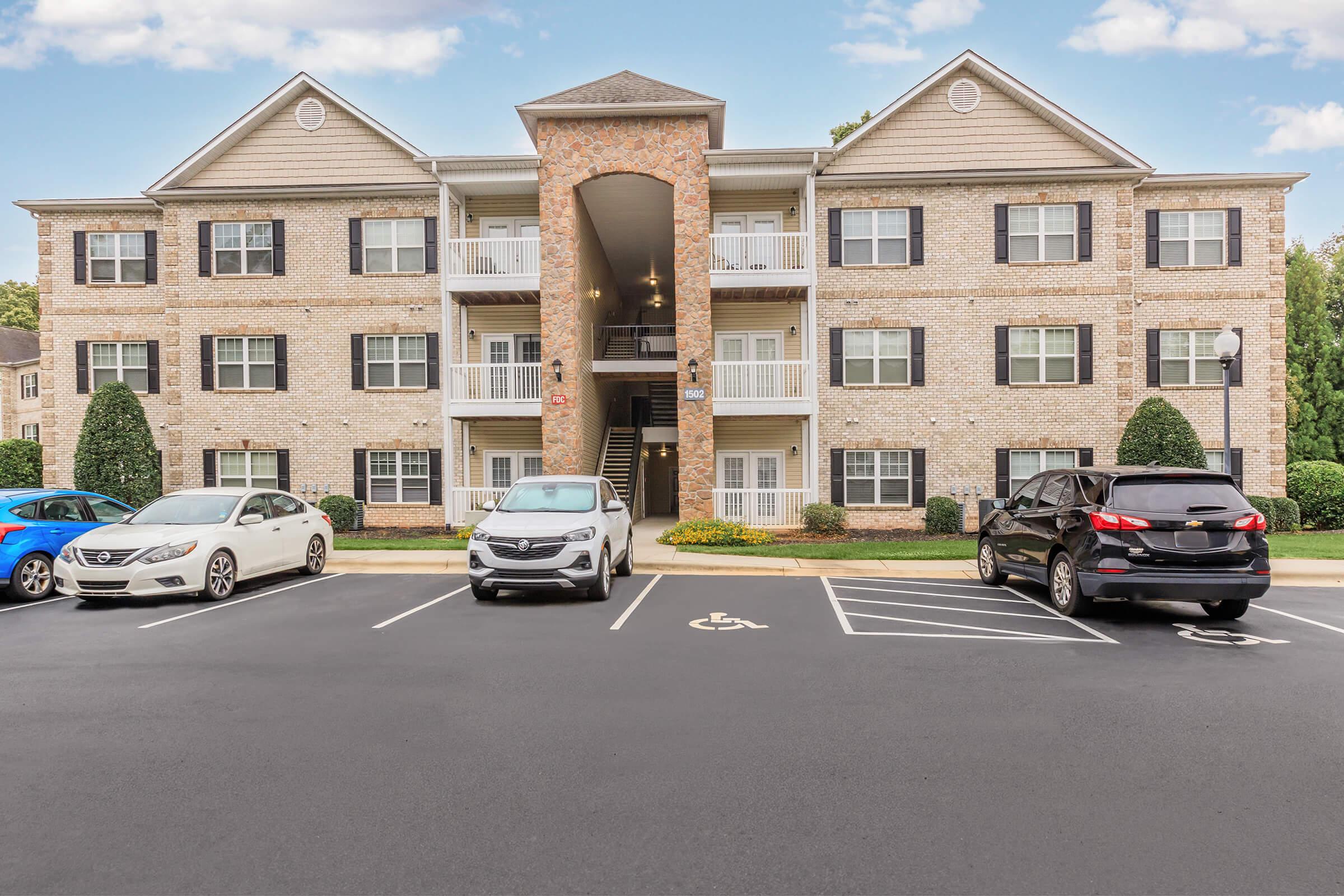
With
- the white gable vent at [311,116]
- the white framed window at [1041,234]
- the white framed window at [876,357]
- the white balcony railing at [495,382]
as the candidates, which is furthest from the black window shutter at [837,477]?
the white gable vent at [311,116]

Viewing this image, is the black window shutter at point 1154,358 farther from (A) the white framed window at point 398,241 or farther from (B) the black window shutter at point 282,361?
(B) the black window shutter at point 282,361

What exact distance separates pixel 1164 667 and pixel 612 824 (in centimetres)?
574

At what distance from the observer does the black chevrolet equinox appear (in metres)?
8.34

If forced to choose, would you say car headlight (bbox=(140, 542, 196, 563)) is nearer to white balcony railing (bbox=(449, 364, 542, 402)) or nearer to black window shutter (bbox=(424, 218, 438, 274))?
white balcony railing (bbox=(449, 364, 542, 402))

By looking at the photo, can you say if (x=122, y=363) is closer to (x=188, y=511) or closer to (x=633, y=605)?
(x=188, y=511)

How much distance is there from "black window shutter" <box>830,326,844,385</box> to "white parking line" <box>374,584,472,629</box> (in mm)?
11178

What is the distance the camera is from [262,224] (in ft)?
66.4

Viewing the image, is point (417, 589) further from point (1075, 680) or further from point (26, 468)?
point (26, 468)

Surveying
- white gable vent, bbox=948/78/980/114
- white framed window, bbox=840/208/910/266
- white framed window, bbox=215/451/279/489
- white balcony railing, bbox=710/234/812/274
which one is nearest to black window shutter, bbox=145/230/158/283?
white framed window, bbox=215/451/279/489

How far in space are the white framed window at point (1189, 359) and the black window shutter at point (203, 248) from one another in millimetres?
24898

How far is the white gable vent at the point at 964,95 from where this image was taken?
1936cm

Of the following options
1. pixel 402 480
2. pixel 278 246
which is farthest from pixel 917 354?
pixel 278 246

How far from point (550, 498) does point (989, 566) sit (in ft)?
22.5

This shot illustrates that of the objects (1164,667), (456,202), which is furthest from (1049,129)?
(1164,667)
